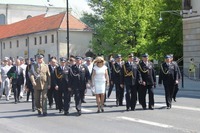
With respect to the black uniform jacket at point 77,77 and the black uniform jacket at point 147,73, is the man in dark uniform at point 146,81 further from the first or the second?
the black uniform jacket at point 77,77

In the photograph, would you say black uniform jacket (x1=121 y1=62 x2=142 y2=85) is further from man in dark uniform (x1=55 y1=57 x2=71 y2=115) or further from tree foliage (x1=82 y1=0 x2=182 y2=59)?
tree foliage (x1=82 y1=0 x2=182 y2=59)

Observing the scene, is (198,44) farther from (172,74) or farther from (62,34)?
(62,34)

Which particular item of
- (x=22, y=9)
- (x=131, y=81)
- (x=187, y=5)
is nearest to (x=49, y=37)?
(x=22, y=9)

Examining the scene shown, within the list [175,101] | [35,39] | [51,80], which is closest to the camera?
[51,80]

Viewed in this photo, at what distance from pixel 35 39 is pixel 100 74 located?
181 ft

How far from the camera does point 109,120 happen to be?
12227mm

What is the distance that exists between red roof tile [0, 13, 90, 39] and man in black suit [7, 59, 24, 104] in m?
43.1

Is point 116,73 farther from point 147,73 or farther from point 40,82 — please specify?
point 40,82

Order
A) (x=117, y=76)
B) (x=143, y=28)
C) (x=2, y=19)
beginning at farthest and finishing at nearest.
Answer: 1. (x=2, y=19)
2. (x=143, y=28)
3. (x=117, y=76)

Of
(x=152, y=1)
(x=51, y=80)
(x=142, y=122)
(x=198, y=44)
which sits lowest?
(x=142, y=122)

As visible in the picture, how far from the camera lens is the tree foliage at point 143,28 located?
41562 mm

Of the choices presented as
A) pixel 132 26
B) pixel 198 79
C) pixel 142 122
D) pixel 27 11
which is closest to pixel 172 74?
pixel 142 122

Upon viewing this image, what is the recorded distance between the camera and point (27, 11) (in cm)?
8556

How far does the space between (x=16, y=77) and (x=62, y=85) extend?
15.8ft
